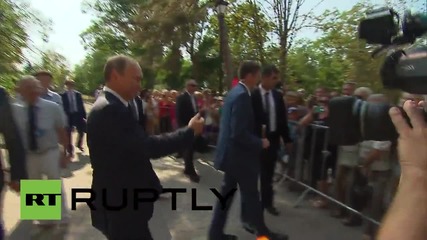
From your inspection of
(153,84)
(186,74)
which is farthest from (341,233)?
(153,84)

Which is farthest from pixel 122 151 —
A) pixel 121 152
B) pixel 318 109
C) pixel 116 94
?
pixel 318 109

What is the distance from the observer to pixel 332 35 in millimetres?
29297

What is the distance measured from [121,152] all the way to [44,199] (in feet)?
9.89

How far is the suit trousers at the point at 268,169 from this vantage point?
20.6 feet

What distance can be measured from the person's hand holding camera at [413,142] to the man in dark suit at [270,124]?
15.6ft

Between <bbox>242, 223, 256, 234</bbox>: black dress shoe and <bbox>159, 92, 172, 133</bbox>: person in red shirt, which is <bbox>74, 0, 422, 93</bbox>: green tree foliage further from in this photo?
<bbox>242, 223, 256, 234</bbox>: black dress shoe

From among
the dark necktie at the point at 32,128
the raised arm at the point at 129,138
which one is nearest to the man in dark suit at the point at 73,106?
the dark necktie at the point at 32,128

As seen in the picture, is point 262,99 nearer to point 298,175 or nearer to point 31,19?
point 298,175

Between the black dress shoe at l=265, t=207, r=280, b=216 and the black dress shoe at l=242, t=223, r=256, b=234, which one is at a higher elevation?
the black dress shoe at l=242, t=223, r=256, b=234

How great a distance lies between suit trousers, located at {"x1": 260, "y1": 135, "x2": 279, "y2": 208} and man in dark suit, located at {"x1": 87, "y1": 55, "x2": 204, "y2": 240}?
3088mm

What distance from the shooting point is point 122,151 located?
9.91ft

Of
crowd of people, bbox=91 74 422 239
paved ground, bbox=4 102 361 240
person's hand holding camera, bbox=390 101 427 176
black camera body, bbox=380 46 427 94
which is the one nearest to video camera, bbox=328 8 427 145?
black camera body, bbox=380 46 427 94

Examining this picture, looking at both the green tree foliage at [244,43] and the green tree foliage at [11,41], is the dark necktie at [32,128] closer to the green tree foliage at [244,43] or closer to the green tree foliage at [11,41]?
the green tree foliage at [11,41]

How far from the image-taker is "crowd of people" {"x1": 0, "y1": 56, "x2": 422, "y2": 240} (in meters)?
3.10
